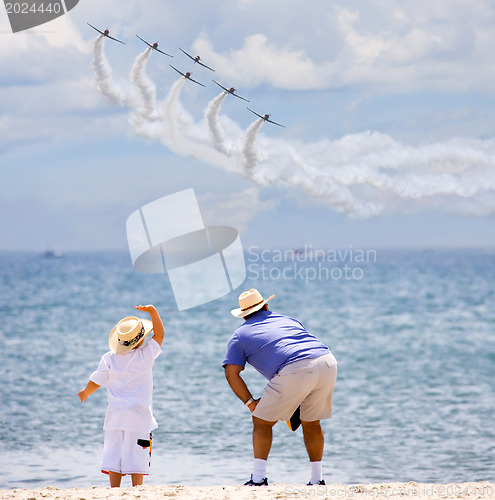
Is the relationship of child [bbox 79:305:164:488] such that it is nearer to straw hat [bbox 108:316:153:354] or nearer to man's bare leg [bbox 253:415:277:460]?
straw hat [bbox 108:316:153:354]

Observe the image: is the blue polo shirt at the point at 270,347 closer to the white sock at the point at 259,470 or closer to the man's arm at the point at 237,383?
the man's arm at the point at 237,383

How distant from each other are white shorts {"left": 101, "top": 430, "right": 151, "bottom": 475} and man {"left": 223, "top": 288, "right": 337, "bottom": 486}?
750 mm

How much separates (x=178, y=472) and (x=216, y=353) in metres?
11.7

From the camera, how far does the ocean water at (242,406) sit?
31.2ft

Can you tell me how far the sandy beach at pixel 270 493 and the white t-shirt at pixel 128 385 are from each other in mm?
446

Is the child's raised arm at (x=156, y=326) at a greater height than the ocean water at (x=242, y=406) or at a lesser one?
greater

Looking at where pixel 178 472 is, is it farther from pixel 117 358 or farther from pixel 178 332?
pixel 178 332

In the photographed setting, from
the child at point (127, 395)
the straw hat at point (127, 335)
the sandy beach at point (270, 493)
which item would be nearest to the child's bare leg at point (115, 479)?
the child at point (127, 395)

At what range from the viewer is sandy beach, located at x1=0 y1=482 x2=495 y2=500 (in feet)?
18.2

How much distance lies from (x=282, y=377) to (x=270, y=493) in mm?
824

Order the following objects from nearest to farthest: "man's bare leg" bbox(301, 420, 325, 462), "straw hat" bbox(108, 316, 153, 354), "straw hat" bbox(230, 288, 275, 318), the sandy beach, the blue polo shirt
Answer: the sandy beach < "straw hat" bbox(108, 316, 153, 354) < the blue polo shirt < "man's bare leg" bbox(301, 420, 325, 462) < "straw hat" bbox(230, 288, 275, 318)

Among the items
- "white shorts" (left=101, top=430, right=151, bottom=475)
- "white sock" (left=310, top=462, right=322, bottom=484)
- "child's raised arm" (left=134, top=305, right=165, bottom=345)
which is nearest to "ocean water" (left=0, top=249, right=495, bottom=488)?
"white sock" (left=310, top=462, right=322, bottom=484)

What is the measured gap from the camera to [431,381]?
17.0 metres

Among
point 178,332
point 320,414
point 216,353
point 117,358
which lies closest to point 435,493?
point 320,414
